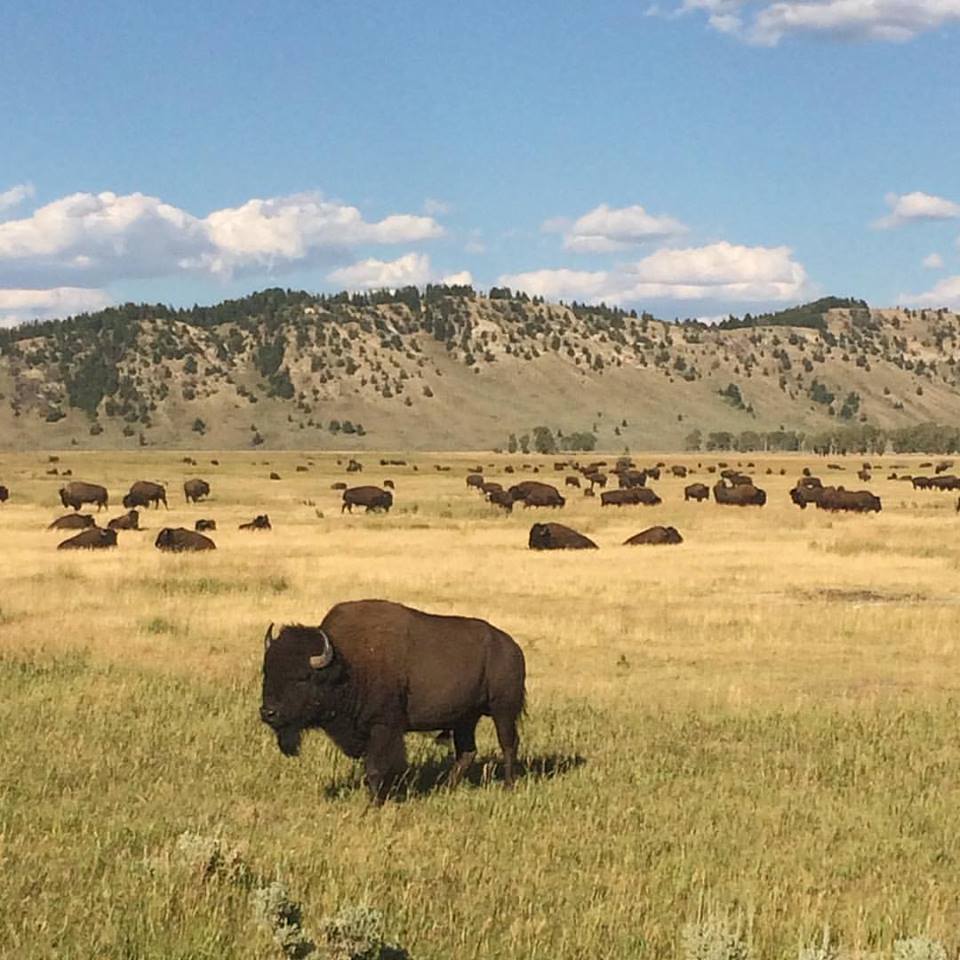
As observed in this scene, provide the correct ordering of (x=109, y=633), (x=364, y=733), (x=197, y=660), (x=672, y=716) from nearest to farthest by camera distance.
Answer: (x=364, y=733)
(x=672, y=716)
(x=197, y=660)
(x=109, y=633)

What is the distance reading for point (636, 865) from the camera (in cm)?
809

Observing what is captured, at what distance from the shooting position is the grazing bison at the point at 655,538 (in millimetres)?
34719

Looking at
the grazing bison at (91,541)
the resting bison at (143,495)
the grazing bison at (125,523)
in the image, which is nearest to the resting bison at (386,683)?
the grazing bison at (91,541)

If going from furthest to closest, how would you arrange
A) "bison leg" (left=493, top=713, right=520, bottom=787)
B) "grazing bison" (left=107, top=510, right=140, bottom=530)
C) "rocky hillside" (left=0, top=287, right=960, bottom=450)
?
"rocky hillside" (left=0, top=287, right=960, bottom=450), "grazing bison" (left=107, top=510, right=140, bottom=530), "bison leg" (left=493, top=713, right=520, bottom=787)

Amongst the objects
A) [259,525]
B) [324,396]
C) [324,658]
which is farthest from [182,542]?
[324,396]

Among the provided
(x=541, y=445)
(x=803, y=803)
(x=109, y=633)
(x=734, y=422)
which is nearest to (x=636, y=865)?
(x=803, y=803)

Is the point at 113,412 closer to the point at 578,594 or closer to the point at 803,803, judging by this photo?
the point at 578,594

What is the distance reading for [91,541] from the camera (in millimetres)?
31953

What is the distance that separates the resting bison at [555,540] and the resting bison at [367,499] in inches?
653

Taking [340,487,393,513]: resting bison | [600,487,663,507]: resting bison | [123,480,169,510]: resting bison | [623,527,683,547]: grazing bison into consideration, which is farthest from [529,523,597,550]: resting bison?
[123,480,169,510]: resting bison

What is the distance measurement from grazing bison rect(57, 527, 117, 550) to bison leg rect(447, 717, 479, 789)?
23.5 meters

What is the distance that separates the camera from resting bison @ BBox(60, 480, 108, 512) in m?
48.6

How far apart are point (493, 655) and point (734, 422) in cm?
18285

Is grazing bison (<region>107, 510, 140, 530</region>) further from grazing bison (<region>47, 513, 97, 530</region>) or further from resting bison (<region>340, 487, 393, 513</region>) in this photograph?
resting bison (<region>340, 487, 393, 513</region>)
